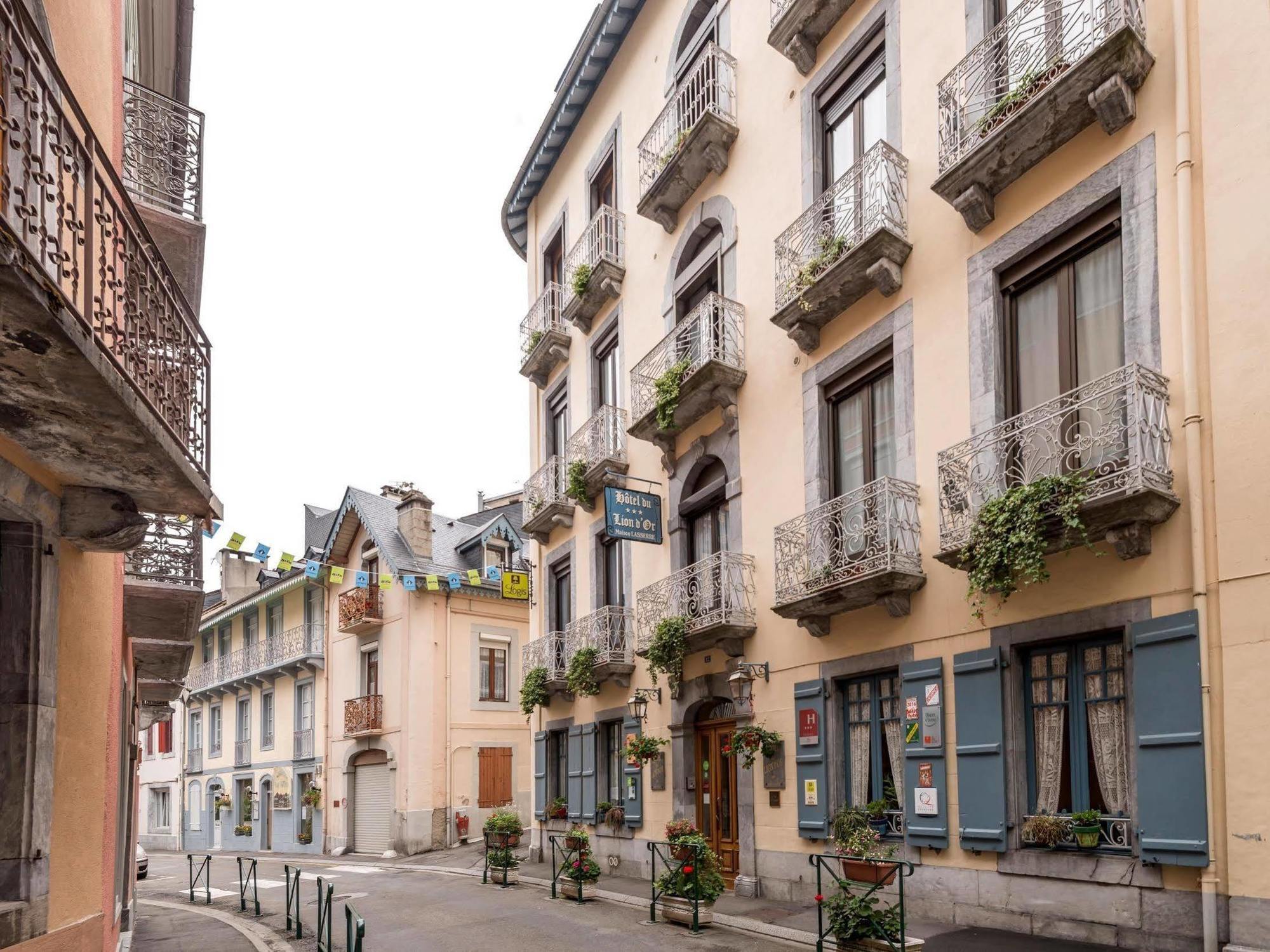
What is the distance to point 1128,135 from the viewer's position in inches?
364

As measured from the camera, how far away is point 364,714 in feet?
96.9

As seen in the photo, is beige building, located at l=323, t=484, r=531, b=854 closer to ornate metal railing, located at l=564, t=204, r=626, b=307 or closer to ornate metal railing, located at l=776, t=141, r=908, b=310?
ornate metal railing, located at l=564, t=204, r=626, b=307

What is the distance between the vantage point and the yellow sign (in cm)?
2870

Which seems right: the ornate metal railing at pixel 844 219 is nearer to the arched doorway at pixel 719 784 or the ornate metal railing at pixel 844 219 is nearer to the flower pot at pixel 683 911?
the arched doorway at pixel 719 784

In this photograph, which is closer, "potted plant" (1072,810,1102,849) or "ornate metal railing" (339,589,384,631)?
"potted plant" (1072,810,1102,849)

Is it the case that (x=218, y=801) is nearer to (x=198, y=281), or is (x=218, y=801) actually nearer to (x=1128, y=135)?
(x=198, y=281)

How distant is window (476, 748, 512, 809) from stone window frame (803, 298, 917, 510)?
1856cm

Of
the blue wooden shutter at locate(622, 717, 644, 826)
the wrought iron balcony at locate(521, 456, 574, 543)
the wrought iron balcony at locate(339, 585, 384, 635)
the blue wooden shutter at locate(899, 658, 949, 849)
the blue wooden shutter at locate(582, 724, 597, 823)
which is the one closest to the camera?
the blue wooden shutter at locate(899, 658, 949, 849)

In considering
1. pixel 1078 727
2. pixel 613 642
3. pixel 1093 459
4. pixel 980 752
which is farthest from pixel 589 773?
pixel 1093 459

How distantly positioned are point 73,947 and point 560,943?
242 inches

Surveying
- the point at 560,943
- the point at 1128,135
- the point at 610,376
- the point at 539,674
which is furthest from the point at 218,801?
the point at 1128,135

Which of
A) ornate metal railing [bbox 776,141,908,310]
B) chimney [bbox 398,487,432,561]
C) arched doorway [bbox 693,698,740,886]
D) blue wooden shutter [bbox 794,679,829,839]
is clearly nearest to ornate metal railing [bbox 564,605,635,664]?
arched doorway [bbox 693,698,740,886]

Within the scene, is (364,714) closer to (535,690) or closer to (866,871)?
(535,690)

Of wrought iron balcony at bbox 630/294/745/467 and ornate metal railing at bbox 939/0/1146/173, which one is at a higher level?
ornate metal railing at bbox 939/0/1146/173
